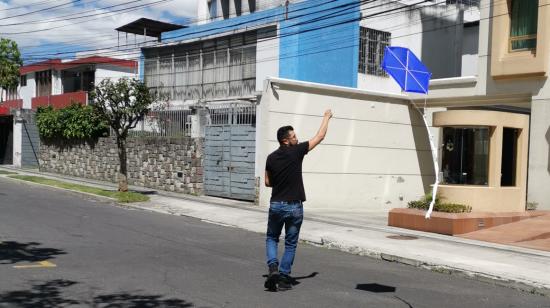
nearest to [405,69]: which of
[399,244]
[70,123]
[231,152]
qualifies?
[231,152]

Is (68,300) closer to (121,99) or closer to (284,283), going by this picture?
(284,283)

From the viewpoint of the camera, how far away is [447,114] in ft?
47.7

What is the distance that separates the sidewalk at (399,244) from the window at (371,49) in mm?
10140

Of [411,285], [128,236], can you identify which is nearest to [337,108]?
[128,236]

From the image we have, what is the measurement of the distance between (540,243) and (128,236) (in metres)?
7.86

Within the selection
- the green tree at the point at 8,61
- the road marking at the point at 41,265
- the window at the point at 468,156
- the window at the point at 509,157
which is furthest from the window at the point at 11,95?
the road marking at the point at 41,265

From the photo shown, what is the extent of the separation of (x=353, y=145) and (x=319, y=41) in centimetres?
912

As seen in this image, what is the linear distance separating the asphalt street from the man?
0.81ft

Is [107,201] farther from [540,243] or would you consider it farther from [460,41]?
[460,41]

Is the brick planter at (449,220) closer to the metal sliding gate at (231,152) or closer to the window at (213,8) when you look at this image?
the metal sliding gate at (231,152)

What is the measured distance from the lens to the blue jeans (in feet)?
21.9

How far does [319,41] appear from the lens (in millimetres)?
25891

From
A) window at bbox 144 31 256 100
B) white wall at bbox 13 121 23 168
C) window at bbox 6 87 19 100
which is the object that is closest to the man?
window at bbox 144 31 256 100

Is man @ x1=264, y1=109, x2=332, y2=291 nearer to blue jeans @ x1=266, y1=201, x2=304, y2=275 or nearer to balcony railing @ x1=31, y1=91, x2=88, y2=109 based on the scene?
blue jeans @ x1=266, y1=201, x2=304, y2=275
